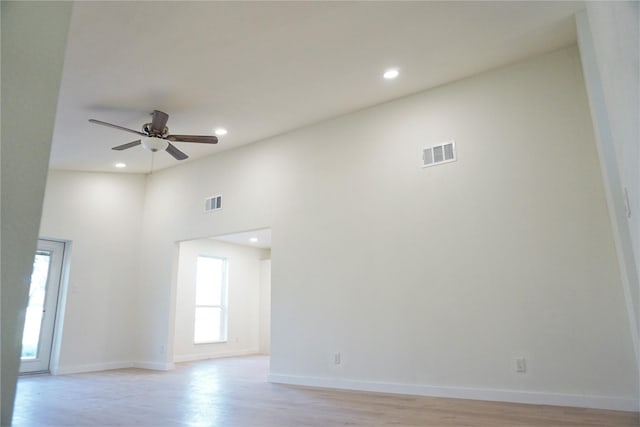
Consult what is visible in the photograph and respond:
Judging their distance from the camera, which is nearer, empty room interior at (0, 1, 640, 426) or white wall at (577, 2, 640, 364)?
white wall at (577, 2, 640, 364)

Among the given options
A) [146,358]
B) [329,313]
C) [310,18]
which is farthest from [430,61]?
[146,358]

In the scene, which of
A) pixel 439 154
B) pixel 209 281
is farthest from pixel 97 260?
pixel 439 154

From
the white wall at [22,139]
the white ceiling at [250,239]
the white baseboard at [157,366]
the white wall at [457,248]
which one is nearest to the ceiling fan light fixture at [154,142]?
the white wall at [457,248]

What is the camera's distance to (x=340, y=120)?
17.6ft

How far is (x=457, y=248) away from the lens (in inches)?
165

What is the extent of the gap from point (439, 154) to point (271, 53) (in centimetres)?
212

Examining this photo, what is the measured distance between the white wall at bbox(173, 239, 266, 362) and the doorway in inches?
75.2

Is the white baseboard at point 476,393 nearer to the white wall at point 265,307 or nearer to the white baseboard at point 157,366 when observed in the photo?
the white baseboard at point 157,366

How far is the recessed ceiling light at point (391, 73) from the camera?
14.0 ft

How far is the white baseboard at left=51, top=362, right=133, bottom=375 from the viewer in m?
6.02

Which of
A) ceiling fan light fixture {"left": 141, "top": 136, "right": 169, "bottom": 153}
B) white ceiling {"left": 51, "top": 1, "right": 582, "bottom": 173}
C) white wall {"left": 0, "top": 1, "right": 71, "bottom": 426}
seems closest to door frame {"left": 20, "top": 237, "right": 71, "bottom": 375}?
white ceiling {"left": 51, "top": 1, "right": 582, "bottom": 173}

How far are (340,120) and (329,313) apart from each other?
2.51 meters

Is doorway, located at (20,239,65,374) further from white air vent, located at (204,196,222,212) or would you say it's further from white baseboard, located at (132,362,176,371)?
white air vent, located at (204,196,222,212)

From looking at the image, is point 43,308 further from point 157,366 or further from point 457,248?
point 457,248
